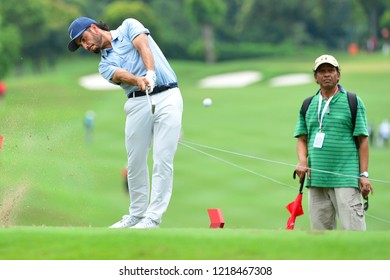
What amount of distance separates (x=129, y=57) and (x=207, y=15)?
9647 cm

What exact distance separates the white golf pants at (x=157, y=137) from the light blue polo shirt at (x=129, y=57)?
136mm

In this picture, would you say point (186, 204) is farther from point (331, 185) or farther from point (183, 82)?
point (183, 82)

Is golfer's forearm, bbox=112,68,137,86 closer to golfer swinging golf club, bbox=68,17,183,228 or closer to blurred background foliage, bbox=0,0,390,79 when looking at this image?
golfer swinging golf club, bbox=68,17,183,228

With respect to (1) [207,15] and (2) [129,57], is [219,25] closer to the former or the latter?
(1) [207,15]

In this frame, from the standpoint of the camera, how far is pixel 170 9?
11512cm

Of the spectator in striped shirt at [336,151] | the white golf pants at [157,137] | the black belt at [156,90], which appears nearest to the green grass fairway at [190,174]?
the white golf pants at [157,137]

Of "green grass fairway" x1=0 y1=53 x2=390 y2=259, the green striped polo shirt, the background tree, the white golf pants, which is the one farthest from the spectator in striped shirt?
the background tree

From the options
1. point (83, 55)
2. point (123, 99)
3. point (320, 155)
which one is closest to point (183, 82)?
point (123, 99)

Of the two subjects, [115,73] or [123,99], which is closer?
[115,73]

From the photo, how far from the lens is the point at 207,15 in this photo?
106562 millimetres

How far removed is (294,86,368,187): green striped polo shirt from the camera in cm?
1038

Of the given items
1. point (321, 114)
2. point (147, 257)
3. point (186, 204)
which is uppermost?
point (321, 114)

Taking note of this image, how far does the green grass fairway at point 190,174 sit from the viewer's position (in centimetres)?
894

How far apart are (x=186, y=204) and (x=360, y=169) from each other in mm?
24382
